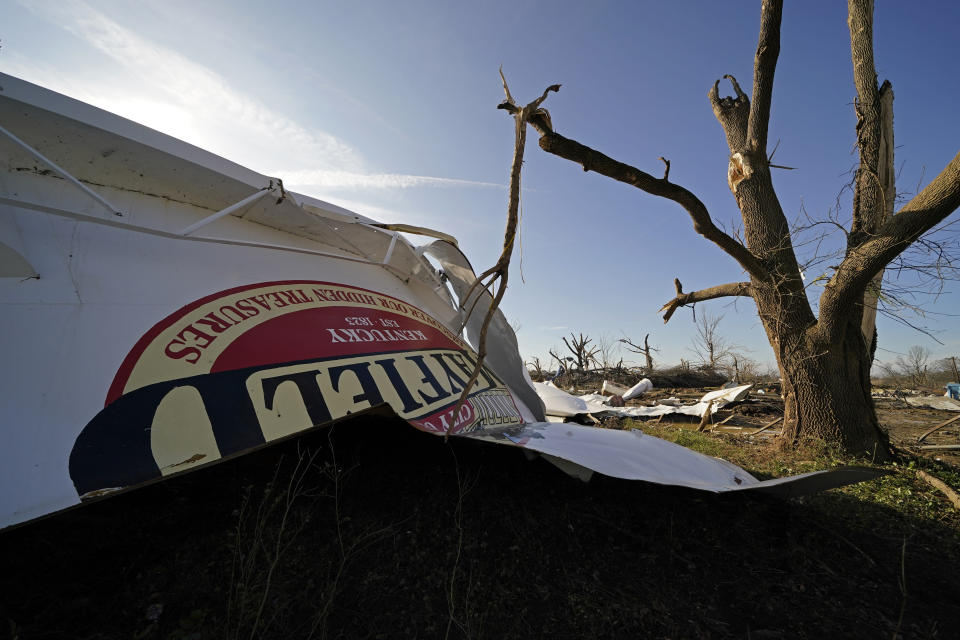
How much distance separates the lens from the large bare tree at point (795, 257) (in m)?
3.28

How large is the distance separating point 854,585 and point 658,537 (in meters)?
0.78

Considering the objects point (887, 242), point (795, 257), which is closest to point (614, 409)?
point (795, 257)

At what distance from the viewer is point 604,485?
2.26 metres

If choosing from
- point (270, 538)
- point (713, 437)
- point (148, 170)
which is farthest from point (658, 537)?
point (713, 437)

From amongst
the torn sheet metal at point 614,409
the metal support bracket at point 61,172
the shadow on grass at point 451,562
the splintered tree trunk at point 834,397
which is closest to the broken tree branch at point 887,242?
the splintered tree trunk at point 834,397

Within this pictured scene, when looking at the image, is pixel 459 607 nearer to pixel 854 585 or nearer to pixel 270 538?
pixel 270 538

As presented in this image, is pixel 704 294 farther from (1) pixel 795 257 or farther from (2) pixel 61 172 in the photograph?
(2) pixel 61 172

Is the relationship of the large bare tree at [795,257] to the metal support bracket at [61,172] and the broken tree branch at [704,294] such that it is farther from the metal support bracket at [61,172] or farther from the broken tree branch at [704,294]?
the metal support bracket at [61,172]

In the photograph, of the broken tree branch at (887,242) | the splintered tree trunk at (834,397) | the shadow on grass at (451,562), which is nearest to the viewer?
the shadow on grass at (451,562)

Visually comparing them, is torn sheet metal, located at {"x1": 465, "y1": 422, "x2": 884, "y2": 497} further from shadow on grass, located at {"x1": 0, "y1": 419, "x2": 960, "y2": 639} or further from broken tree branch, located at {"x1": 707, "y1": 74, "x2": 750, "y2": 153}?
broken tree branch, located at {"x1": 707, "y1": 74, "x2": 750, "y2": 153}

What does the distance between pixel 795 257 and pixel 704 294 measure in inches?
35.8

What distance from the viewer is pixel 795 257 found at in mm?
3865

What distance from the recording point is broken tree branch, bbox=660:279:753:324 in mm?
4133

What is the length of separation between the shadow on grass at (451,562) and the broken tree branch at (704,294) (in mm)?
2477
